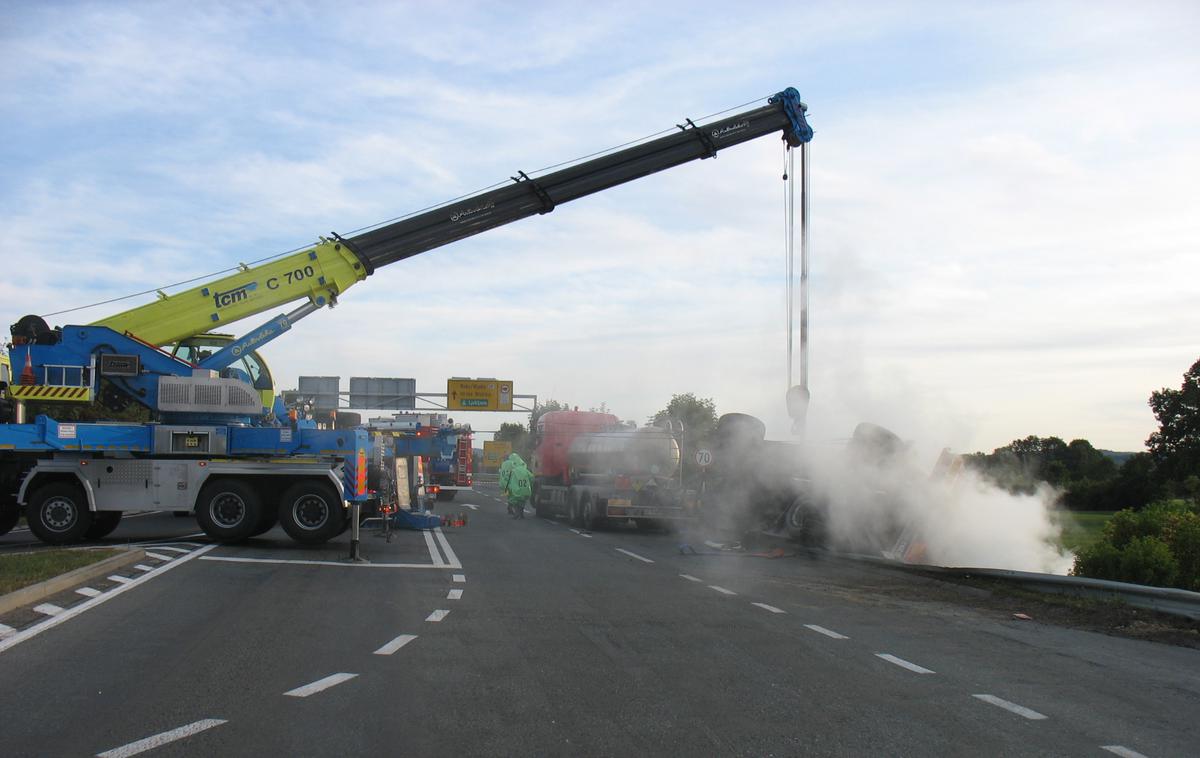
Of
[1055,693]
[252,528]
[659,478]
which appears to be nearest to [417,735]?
[1055,693]

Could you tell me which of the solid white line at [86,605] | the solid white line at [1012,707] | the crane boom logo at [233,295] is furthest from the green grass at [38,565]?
the solid white line at [1012,707]

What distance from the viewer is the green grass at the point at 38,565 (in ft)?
33.3

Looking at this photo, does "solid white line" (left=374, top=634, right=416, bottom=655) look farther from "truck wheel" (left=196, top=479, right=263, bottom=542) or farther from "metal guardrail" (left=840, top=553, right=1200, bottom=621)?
"truck wheel" (left=196, top=479, right=263, bottom=542)

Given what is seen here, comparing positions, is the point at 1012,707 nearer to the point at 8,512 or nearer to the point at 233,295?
the point at 233,295

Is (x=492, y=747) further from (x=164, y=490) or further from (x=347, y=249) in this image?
(x=347, y=249)

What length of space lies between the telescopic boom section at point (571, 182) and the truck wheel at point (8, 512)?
7.11m

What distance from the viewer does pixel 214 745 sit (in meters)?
5.32

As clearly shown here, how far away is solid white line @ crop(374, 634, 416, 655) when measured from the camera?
8034 millimetres

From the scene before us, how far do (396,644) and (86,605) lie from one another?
3633 millimetres

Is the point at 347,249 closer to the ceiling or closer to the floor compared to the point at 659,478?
closer to the ceiling

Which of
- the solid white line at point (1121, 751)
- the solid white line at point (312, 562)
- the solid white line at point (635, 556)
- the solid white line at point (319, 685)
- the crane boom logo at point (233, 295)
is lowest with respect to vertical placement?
the solid white line at point (635, 556)

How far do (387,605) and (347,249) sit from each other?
29.8 ft

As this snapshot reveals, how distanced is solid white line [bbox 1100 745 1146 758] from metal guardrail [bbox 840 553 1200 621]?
493 centimetres

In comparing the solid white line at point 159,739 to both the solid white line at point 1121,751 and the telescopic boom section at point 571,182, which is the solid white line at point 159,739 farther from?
the telescopic boom section at point 571,182
